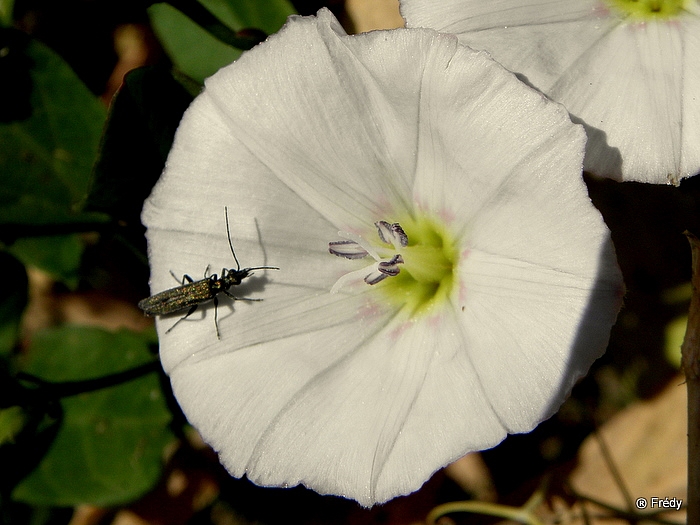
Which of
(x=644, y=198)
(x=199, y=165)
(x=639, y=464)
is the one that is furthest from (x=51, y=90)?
(x=639, y=464)

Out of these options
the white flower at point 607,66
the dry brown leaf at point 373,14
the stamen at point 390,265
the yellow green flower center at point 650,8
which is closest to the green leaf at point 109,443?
the stamen at point 390,265

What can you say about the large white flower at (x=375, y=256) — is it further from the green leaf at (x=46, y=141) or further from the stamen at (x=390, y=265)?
the green leaf at (x=46, y=141)

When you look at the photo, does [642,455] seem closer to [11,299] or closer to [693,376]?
[693,376]

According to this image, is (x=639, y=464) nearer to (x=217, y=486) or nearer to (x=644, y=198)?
(x=644, y=198)

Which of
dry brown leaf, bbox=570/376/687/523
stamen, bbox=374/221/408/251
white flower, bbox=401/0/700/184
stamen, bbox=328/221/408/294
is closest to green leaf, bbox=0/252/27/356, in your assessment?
stamen, bbox=328/221/408/294

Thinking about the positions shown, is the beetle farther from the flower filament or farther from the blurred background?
the blurred background

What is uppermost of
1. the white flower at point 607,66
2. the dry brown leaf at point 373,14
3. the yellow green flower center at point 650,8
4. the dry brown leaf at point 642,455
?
the yellow green flower center at point 650,8
